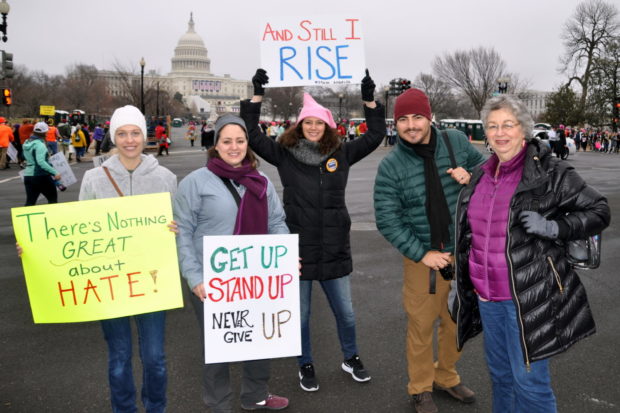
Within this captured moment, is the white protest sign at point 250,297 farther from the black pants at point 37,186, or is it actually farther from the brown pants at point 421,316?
the black pants at point 37,186

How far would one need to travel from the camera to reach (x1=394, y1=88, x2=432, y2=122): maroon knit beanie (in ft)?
11.0

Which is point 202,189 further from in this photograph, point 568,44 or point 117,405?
point 568,44

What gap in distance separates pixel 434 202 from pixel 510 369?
1.11m

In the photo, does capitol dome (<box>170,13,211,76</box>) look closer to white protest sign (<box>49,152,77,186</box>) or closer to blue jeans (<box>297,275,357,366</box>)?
white protest sign (<box>49,152,77,186</box>)

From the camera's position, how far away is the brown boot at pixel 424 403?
136 inches

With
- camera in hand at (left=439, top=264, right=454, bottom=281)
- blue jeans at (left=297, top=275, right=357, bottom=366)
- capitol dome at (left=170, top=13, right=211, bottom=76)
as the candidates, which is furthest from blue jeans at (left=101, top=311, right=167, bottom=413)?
capitol dome at (left=170, top=13, right=211, bottom=76)

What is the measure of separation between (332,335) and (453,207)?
6.36 ft

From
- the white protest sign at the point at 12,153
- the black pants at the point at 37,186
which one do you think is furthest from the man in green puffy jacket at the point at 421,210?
the white protest sign at the point at 12,153

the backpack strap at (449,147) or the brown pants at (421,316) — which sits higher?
the backpack strap at (449,147)

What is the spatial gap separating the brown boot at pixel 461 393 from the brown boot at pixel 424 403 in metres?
0.21

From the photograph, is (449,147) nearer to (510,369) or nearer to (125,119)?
(510,369)

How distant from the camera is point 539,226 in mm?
2527

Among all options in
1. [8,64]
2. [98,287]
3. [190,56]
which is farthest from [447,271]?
[190,56]

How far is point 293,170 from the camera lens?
146 inches
